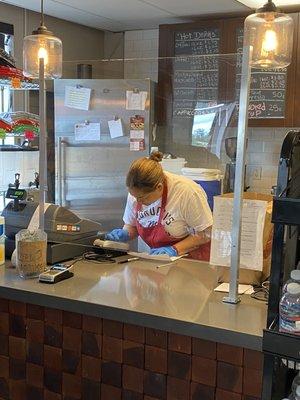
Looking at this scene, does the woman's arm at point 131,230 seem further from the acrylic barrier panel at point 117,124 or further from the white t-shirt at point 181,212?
the acrylic barrier panel at point 117,124

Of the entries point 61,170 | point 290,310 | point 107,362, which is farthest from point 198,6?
point 290,310

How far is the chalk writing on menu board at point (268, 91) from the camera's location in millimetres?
4163

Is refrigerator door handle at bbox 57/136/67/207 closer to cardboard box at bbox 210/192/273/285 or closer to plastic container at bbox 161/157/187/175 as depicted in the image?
plastic container at bbox 161/157/187/175

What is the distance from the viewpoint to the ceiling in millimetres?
3883

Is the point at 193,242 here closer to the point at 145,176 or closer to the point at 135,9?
the point at 145,176

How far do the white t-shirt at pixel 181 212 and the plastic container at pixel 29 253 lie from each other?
735mm

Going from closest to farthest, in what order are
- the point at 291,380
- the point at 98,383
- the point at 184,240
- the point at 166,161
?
the point at 291,380 → the point at 98,383 → the point at 184,240 → the point at 166,161

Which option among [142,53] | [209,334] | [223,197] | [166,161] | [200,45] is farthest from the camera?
[142,53]

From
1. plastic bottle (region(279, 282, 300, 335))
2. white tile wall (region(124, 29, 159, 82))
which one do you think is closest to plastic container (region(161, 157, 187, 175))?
white tile wall (region(124, 29, 159, 82))

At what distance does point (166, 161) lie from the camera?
12.0ft

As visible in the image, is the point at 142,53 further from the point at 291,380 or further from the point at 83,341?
the point at 291,380

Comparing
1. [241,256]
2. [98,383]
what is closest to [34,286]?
[98,383]

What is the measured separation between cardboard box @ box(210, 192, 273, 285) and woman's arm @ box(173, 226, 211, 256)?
0.53 meters

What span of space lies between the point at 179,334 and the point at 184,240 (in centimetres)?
97
